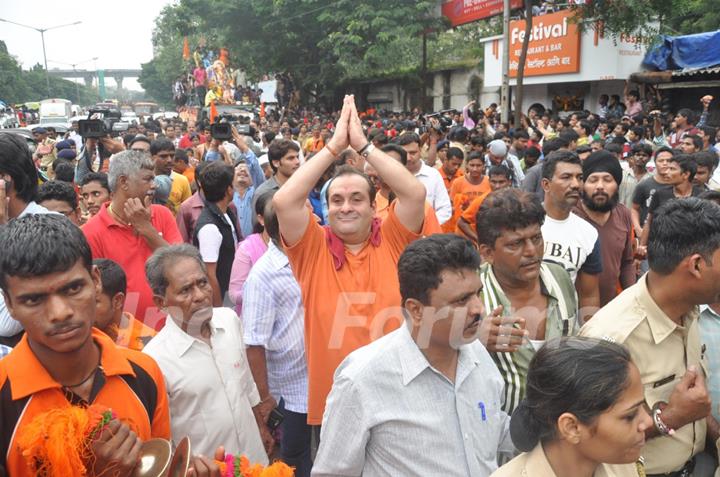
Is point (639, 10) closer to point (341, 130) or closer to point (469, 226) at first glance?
point (469, 226)

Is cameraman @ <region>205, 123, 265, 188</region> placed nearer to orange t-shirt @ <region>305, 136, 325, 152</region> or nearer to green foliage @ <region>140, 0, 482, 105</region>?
orange t-shirt @ <region>305, 136, 325, 152</region>

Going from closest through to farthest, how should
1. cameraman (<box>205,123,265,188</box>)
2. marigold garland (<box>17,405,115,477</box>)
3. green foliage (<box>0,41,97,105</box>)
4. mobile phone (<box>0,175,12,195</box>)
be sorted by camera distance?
1. marigold garland (<box>17,405,115,477</box>)
2. mobile phone (<box>0,175,12,195</box>)
3. cameraman (<box>205,123,265,188</box>)
4. green foliage (<box>0,41,97,105</box>)

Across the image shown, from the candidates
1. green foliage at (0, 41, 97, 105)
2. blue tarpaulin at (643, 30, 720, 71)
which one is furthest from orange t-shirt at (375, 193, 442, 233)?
green foliage at (0, 41, 97, 105)

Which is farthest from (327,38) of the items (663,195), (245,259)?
(245,259)

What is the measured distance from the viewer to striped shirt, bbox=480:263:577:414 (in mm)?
2547

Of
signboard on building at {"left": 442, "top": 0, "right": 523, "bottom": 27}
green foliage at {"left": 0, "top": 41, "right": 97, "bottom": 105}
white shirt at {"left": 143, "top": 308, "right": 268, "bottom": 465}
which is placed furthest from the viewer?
green foliage at {"left": 0, "top": 41, "right": 97, "bottom": 105}

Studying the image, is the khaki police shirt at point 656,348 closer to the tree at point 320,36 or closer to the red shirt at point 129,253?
the red shirt at point 129,253

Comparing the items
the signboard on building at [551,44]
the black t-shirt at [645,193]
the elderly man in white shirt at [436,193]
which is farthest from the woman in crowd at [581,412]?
the signboard on building at [551,44]

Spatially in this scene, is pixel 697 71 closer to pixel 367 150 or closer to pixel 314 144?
pixel 314 144

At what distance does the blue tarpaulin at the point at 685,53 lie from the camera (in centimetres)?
1341

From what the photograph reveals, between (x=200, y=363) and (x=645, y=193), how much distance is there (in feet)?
16.3

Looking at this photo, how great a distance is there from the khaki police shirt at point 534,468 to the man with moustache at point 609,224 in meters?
2.21

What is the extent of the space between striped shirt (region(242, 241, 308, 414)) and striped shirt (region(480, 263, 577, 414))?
1.06 metres

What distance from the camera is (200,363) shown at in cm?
263
